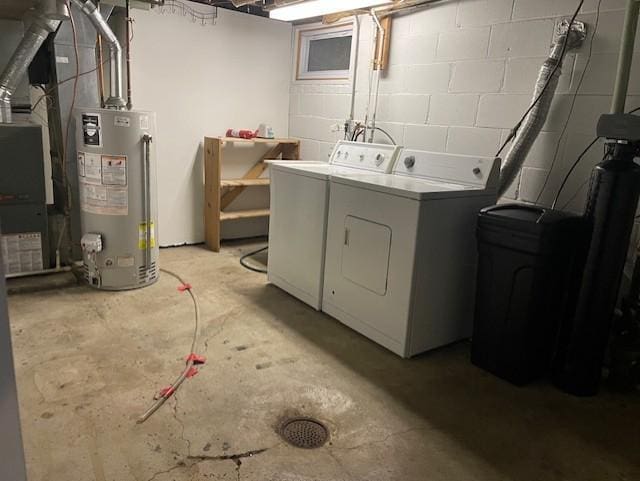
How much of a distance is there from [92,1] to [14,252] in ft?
5.94

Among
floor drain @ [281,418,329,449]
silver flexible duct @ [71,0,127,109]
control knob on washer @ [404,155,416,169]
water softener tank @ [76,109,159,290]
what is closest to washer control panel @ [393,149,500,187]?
control knob on washer @ [404,155,416,169]

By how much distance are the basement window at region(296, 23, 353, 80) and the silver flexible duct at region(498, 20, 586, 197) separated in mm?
1876

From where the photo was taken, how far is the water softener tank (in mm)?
3047

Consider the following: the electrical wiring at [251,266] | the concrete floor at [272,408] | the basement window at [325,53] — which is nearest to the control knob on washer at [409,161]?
the concrete floor at [272,408]

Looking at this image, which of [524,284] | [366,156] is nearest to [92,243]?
[366,156]

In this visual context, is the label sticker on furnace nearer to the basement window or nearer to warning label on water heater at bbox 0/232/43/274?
warning label on water heater at bbox 0/232/43/274

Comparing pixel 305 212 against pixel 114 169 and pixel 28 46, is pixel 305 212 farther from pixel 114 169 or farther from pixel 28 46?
pixel 28 46

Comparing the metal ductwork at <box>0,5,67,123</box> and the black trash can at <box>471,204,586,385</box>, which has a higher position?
the metal ductwork at <box>0,5,67,123</box>

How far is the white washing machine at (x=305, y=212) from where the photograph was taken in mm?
3066

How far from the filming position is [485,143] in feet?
10.2

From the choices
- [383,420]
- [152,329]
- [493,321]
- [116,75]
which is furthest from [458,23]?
[152,329]

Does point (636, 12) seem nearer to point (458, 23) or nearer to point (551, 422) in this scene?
point (458, 23)

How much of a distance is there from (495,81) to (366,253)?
1.43m

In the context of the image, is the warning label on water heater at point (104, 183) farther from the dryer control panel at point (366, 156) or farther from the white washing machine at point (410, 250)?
the dryer control panel at point (366, 156)
